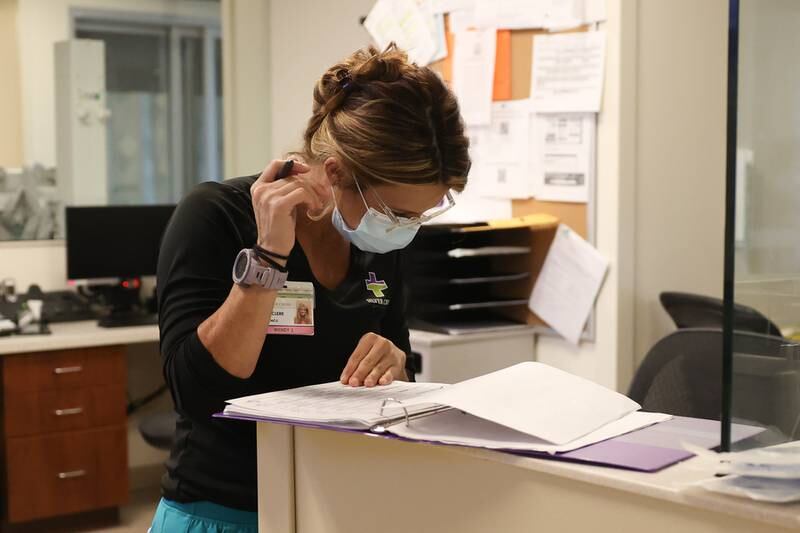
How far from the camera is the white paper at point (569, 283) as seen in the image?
2.84 meters

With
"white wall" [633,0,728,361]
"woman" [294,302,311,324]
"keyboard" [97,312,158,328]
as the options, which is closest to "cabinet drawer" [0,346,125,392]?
"keyboard" [97,312,158,328]

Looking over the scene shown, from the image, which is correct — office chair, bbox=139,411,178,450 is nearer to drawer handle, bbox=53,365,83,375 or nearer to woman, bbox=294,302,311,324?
drawer handle, bbox=53,365,83,375

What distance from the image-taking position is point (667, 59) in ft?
9.16

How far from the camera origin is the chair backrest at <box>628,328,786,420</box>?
1870mm

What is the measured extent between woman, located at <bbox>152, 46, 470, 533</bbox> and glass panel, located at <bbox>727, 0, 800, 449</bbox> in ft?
1.95

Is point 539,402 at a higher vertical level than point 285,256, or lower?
lower

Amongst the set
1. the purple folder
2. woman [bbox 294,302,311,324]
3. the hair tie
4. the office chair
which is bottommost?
the office chair

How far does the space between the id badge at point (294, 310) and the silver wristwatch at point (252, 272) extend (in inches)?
4.6

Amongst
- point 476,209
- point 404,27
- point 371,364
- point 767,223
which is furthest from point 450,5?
point 767,223

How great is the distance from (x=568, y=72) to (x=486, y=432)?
208cm

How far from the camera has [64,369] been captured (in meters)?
3.46

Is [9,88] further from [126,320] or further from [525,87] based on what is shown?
[525,87]

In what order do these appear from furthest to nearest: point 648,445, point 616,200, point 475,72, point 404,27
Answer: point 404,27, point 475,72, point 616,200, point 648,445

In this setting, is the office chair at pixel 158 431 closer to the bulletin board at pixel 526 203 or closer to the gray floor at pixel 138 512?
the gray floor at pixel 138 512
